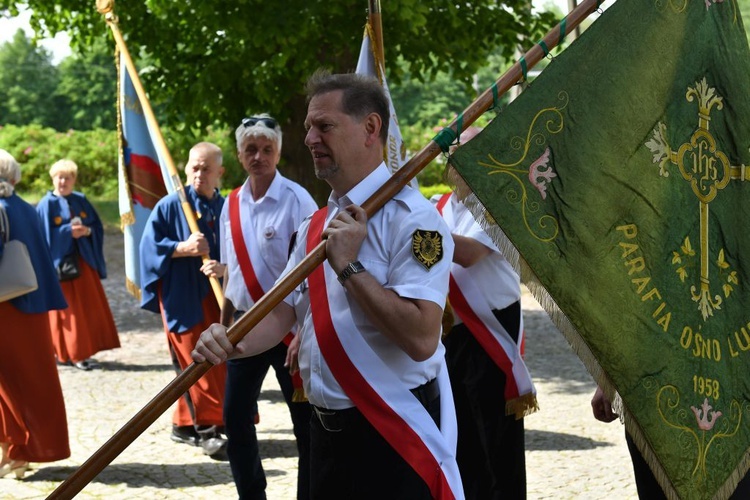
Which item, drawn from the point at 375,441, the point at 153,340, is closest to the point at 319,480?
the point at 375,441

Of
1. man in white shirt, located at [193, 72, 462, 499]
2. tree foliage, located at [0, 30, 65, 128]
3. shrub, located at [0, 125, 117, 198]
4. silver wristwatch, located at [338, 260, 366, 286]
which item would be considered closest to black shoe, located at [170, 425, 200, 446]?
man in white shirt, located at [193, 72, 462, 499]

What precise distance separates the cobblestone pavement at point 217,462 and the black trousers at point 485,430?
2.77 ft

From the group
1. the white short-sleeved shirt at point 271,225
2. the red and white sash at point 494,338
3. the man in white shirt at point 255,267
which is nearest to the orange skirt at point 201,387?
the man in white shirt at point 255,267

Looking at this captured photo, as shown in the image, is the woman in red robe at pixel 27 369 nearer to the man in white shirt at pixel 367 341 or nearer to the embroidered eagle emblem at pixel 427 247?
the man in white shirt at pixel 367 341

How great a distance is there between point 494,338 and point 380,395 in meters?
2.28

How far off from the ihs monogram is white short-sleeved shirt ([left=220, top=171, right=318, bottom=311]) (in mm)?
2721

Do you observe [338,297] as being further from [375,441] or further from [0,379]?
[0,379]

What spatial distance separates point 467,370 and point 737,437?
7.28ft

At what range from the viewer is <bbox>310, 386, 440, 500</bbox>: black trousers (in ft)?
11.8

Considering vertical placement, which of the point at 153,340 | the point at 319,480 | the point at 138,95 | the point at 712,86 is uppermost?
the point at 138,95

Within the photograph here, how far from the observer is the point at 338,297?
361 cm

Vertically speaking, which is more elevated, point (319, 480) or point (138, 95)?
point (138, 95)

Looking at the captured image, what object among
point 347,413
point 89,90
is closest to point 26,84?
point 89,90

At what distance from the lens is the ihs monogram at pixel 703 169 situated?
144 inches
